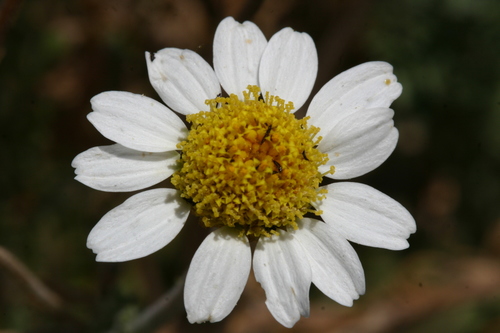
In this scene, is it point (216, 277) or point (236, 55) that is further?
point (236, 55)

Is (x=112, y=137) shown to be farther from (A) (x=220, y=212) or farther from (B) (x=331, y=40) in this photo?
(B) (x=331, y=40)

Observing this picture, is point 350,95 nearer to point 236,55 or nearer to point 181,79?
point 236,55

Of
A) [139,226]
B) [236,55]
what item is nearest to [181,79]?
[236,55]

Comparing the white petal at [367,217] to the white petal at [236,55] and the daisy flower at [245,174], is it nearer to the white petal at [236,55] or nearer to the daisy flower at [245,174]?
the daisy flower at [245,174]

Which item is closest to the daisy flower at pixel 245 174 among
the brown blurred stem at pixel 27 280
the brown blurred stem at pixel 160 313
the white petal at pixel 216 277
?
the white petal at pixel 216 277

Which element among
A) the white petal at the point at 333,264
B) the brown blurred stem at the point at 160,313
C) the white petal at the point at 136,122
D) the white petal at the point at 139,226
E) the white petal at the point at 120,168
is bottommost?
the brown blurred stem at the point at 160,313

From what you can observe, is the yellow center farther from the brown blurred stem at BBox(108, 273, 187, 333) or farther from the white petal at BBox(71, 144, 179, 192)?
the brown blurred stem at BBox(108, 273, 187, 333)

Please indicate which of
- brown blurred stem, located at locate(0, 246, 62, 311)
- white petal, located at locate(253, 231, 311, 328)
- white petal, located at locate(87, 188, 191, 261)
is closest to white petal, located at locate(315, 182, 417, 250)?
white petal, located at locate(253, 231, 311, 328)
